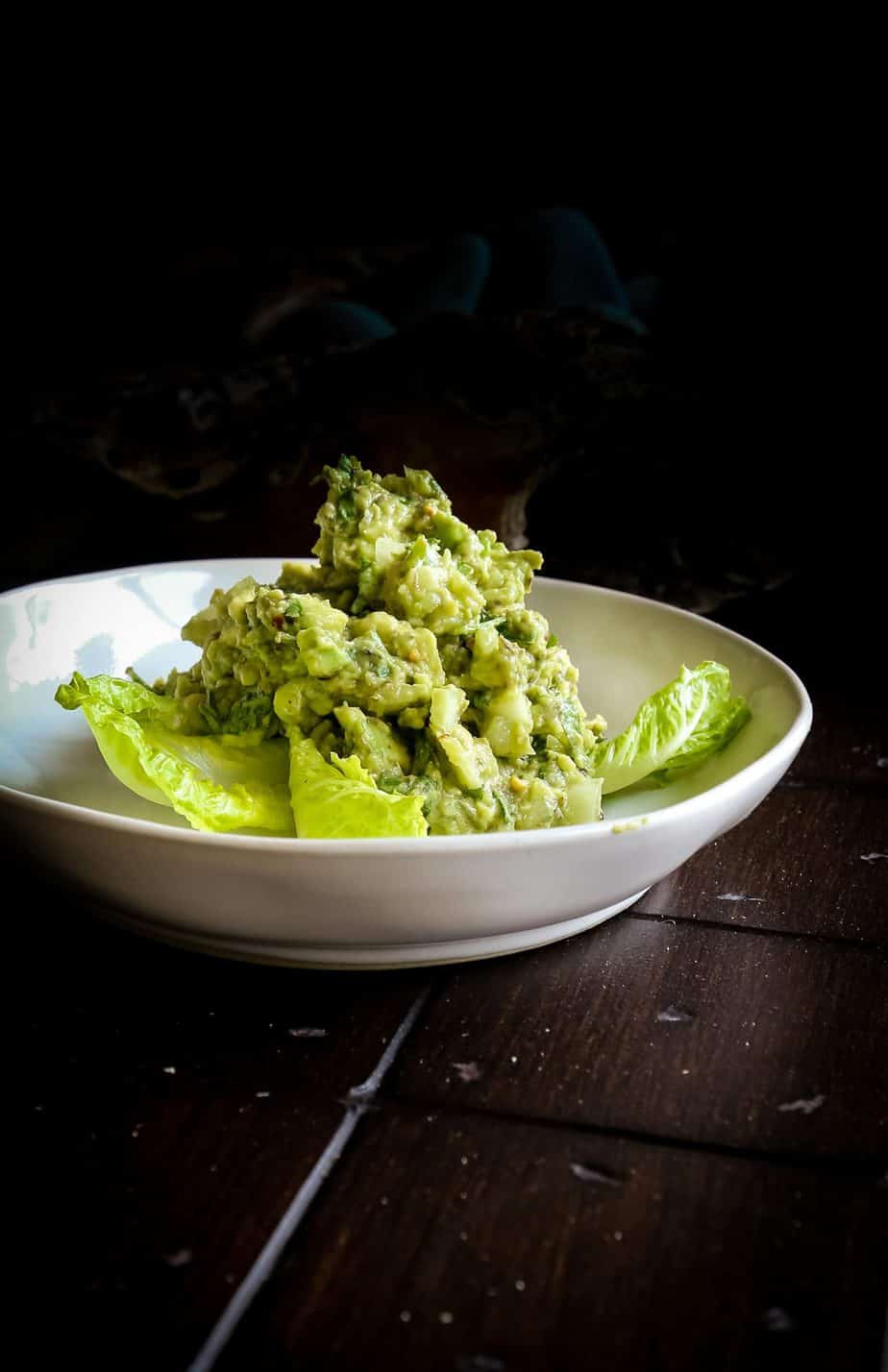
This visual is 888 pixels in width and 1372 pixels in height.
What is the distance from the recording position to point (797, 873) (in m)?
1.35

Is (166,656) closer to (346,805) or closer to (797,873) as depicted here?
(346,805)

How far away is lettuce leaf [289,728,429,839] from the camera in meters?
1.08

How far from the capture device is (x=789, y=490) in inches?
102

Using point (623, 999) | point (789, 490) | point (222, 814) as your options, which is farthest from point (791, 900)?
point (789, 490)

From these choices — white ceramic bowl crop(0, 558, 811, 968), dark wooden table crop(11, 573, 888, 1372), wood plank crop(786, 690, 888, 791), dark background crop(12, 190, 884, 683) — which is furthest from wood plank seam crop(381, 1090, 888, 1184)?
dark background crop(12, 190, 884, 683)

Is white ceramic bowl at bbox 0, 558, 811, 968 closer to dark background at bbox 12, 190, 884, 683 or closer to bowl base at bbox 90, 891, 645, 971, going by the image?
bowl base at bbox 90, 891, 645, 971

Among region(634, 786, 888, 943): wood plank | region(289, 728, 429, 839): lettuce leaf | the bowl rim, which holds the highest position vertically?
the bowl rim

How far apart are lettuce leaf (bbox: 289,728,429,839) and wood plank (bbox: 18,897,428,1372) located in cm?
12

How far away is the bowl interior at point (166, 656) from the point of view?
4.42ft


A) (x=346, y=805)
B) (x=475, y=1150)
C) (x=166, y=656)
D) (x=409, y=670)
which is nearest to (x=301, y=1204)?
(x=475, y=1150)

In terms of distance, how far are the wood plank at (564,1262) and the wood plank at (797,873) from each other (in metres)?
0.39

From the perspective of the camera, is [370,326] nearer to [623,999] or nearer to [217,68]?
[217,68]

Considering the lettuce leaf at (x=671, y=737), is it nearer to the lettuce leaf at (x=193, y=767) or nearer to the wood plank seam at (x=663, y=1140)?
the lettuce leaf at (x=193, y=767)

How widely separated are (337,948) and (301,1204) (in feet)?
0.78
